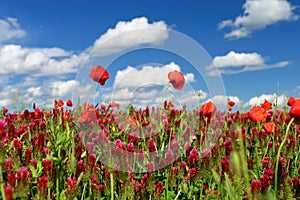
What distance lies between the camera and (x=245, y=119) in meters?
5.25

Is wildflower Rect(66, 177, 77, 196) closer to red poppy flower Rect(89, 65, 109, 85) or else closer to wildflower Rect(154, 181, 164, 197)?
wildflower Rect(154, 181, 164, 197)

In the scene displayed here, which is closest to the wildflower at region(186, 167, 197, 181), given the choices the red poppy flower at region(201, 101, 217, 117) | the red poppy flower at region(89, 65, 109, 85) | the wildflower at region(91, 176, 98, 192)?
the wildflower at region(91, 176, 98, 192)

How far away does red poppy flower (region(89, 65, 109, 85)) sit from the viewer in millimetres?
3676

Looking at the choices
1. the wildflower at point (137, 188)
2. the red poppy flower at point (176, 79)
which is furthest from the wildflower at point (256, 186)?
the red poppy flower at point (176, 79)

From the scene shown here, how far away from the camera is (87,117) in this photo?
154 inches

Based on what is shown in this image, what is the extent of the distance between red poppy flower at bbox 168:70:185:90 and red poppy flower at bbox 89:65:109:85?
64 centimetres

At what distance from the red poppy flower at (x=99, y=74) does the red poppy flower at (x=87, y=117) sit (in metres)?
0.33

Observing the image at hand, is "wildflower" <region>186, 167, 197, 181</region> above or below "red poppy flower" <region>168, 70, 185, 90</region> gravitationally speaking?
below

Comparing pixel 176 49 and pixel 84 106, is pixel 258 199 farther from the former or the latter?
pixel 84 106

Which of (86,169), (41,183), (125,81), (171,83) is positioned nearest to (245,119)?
(171,83)

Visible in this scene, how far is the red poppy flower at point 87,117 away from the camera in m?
3.88

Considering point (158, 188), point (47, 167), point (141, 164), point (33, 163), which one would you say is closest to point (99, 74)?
point (141, 164)

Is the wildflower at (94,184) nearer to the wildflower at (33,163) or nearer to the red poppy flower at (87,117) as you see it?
the wildflower at (33,163)

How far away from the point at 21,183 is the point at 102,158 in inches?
48.3
